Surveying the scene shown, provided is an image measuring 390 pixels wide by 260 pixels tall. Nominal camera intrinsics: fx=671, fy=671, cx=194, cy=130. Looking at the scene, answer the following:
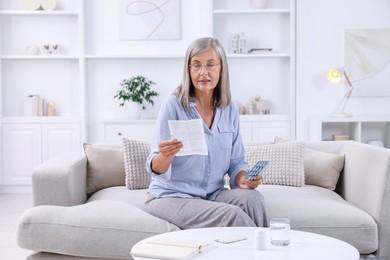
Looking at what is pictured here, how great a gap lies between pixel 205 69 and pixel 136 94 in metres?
3.42

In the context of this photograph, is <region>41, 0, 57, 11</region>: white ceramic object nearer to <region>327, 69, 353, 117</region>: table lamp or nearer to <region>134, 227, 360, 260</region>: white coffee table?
<region>327, 69, 353, 117</region>: table lamp

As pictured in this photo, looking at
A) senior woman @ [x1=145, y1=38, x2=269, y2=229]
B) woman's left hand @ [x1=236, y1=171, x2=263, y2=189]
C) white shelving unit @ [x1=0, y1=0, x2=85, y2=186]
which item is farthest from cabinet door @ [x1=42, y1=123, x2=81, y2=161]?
woman's left hand @ [x1=236, y1=171, x2=263, y2=189]

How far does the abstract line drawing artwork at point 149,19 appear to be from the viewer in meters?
6.61

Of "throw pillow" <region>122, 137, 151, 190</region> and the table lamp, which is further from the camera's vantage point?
the table lamp

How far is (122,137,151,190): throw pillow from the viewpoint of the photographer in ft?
12.4

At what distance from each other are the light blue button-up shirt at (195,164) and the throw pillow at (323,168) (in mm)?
791

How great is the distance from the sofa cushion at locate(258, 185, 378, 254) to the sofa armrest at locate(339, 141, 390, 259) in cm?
8

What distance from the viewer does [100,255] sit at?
3.04 meters

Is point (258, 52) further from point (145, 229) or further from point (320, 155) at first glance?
point (145, 229)

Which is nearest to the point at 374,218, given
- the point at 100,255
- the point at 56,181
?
the point at 100,255

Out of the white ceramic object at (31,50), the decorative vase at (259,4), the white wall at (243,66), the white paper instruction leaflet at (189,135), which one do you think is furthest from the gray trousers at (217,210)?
the white ceramic object at (31,50)

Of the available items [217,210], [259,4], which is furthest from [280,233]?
[259,4]

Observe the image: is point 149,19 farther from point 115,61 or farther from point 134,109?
point 134,109

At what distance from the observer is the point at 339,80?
623 cm
